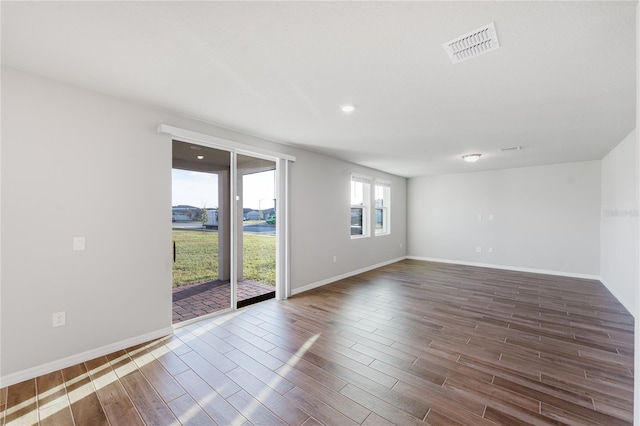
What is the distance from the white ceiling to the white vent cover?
0.18 feet

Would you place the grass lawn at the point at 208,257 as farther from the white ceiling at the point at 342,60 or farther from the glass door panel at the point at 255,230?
the white ceiling at the point at 342,60

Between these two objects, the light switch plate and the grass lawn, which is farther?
the grass lawn

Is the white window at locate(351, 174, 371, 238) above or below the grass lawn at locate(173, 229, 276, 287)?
above

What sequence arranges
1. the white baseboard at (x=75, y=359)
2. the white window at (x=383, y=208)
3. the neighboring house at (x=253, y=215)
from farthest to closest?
the white window at (x=383, y=208), the neighboring house at (x=253, y=215), the white baseboard at (x=75, y=359)

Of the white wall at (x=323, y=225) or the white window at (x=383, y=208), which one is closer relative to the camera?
the white wall at (x=323, y=225)

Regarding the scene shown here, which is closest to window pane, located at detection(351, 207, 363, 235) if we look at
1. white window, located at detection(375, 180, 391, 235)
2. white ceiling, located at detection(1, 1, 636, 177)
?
white window, located at detection(375, 180, 391, 235)

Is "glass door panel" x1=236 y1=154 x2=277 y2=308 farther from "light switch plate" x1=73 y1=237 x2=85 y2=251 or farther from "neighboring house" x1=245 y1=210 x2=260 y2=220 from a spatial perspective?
"light switch plate" x1=73 y1=237 x2=85 y2=251

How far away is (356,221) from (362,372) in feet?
14.5

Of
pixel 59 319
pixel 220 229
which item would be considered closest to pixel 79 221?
pixel 59 319

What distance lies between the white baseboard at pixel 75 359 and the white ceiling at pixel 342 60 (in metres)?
2.43

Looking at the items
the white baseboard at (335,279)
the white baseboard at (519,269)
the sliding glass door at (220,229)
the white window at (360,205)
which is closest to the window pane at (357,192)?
the white window at (360,205)

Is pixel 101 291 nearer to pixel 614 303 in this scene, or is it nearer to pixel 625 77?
pixel 625 77

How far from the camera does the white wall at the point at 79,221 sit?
2248 millimetres

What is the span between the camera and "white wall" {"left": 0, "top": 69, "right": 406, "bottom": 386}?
2.25m
